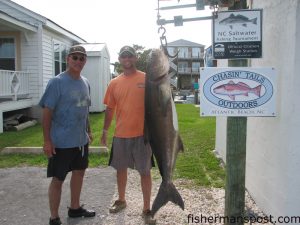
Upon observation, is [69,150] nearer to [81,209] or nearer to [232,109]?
[81,209]

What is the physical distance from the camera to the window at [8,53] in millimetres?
15438

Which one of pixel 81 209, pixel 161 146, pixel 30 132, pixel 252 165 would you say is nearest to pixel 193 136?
pixel 30 132

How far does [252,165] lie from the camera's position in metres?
5.57

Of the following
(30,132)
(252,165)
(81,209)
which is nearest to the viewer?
(81,209)

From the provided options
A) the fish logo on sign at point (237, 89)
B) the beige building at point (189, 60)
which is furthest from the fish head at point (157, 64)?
the beige building at point (189, 60)

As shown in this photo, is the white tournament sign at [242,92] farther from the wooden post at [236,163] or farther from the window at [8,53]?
the window at [8,53]

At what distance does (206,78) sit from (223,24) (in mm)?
532

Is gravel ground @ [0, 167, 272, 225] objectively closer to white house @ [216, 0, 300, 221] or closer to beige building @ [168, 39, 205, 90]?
white house @ [216, 0, 300, 221]

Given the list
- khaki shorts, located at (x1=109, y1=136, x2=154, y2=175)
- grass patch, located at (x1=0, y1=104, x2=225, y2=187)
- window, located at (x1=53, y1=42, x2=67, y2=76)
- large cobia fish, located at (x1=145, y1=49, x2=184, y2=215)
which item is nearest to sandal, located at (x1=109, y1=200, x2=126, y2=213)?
khaki shorts, located at (x1=109, y1=136, x2=154, y2=175)

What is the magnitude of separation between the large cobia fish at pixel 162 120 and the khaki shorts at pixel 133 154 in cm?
54

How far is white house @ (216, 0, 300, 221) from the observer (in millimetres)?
3740

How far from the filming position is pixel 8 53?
15.5 metres

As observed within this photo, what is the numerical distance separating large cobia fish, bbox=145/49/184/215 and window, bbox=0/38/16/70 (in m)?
12.5

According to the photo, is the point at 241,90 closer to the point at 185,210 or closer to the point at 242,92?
the point at 242,92
